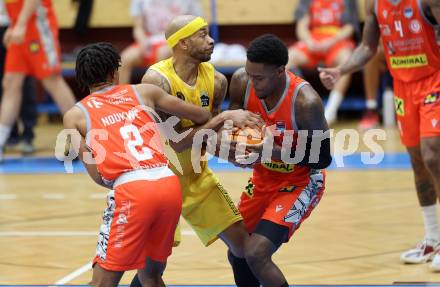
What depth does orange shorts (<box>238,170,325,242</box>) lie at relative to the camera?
18.2ft

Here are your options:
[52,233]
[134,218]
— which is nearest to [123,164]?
[134,218]

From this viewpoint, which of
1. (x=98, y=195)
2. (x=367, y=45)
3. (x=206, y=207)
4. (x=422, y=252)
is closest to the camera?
(x=206, y=207)

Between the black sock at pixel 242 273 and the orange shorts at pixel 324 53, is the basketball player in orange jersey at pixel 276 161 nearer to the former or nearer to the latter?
the black sock at pixel 242 273

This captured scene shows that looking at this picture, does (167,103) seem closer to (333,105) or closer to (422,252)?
(422,252)

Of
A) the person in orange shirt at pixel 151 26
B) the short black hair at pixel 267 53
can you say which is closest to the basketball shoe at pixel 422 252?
the short black hair at pixel 267 53

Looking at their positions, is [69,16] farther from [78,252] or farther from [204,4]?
[78,252]

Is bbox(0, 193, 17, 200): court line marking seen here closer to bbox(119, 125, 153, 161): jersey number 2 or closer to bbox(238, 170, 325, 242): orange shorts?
bbox(238, 170, 325, 242): orange shorts

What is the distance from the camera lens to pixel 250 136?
544 centimetres

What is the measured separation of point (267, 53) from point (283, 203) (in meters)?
0.84

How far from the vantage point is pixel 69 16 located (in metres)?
14.2

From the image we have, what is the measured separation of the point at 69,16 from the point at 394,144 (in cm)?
503

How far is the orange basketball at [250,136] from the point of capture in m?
5.43

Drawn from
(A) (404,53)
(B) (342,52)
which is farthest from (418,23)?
(B) (342,52)

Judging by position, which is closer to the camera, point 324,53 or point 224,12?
point 324,53
